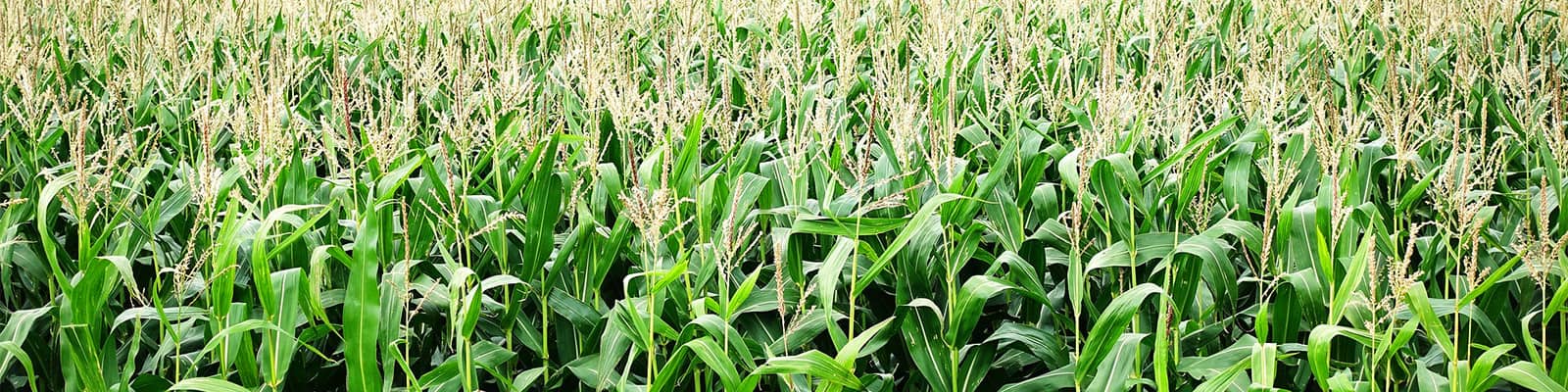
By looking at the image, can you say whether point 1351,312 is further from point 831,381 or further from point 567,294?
point 567,294

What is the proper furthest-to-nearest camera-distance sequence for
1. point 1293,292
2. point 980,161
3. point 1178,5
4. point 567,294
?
point 1178,5 → point 980,161 → point 567,294 → point 1293,292

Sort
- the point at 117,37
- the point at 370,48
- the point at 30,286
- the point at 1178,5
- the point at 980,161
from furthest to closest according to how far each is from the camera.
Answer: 1. the point at 1178,5
2. the point at 117,37
3. the point at 370,48
4. the point at 980,161
5. the point at 30,286

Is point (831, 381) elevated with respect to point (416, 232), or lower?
lower

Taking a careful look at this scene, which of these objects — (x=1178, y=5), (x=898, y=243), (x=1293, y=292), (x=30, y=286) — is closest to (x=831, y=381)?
(x=898, y=243)

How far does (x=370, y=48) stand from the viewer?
4746 mm

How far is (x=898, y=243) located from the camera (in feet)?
7.13

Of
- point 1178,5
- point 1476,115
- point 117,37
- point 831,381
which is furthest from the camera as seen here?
point 1178,5

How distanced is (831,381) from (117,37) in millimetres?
4303

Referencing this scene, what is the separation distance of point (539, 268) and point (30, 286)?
1170mm

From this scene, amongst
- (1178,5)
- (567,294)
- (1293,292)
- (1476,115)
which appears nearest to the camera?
(1293,292)

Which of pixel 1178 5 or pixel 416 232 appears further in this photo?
pixel 1178 5

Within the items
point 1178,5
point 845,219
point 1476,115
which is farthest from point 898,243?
point 1178,5

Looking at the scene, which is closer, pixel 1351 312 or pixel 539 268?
pixel 1351 312

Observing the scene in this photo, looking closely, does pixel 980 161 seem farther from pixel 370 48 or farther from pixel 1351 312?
pixel 370 48
